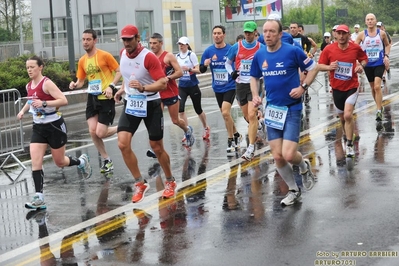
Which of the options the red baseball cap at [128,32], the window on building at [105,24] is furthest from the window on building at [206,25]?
the red baseball cap at [128,32]

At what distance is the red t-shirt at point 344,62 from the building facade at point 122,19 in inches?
1272

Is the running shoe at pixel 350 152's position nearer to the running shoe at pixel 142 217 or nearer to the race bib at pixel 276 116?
the race bib at pixel 276 116

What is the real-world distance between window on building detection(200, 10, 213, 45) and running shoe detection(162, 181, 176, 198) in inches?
1802

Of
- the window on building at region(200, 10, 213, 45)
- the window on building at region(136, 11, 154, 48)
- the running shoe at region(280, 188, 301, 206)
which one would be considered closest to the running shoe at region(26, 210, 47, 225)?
the running shoe at region(280, 188, 301, 206)

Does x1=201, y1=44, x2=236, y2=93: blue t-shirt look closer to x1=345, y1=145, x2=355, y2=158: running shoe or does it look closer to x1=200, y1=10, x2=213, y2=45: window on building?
x1=345, y1=145, x2=355, y2=158: running shoe

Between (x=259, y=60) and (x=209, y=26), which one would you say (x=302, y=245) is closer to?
(x=259, y=60)

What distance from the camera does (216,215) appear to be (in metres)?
8.41

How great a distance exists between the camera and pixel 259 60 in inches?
354

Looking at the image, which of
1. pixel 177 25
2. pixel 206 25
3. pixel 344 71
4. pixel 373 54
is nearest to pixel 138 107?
pixel 344 71

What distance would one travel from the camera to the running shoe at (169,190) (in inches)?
371

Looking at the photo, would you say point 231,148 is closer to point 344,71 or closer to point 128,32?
point 344,71

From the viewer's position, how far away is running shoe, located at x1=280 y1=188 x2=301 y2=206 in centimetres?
862

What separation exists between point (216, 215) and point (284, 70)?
1777mm

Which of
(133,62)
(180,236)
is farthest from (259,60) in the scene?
(180,236)
